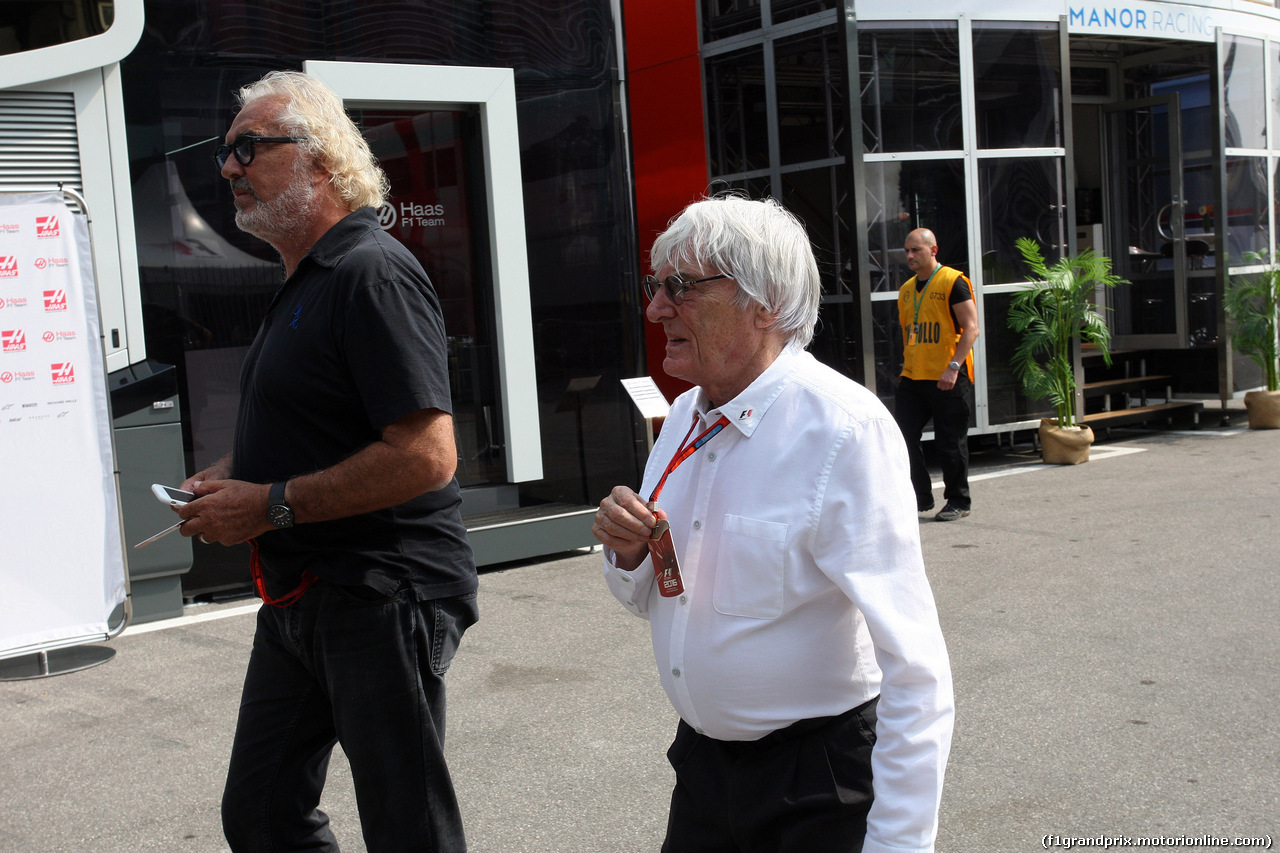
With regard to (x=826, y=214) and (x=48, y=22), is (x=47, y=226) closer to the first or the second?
(x=48, y=22)

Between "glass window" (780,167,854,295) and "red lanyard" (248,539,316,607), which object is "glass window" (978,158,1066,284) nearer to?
"glass window" (780,167,854,295)

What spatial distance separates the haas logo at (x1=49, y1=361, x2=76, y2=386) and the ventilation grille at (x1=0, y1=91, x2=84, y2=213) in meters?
0.92

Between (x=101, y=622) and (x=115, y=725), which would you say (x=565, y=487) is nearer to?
(x=101, y=622)

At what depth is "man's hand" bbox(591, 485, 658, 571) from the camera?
1849mm

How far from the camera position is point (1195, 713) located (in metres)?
4.11

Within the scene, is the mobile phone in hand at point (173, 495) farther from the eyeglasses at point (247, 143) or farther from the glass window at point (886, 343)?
the glass window at point (886, 343)

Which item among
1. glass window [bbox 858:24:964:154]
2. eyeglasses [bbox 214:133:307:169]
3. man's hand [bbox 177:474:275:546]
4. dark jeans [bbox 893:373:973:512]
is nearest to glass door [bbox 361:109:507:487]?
dark jeans [bbox 893:373:973:512]

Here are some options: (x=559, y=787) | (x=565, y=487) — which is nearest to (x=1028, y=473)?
(x=565, y=487)

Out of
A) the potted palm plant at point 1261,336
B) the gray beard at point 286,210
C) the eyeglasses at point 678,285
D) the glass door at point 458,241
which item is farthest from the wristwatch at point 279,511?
the potted palm plant at point 1261,336

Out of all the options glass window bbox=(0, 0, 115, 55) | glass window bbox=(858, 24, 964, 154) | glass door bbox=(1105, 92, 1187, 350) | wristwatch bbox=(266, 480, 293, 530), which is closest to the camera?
wristwatch bbox=(266, 480, 293, 530)

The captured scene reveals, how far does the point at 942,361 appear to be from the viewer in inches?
318

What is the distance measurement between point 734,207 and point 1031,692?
315cm

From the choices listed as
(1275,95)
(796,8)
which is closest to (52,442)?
(796,8)

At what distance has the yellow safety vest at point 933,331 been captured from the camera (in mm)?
8039
